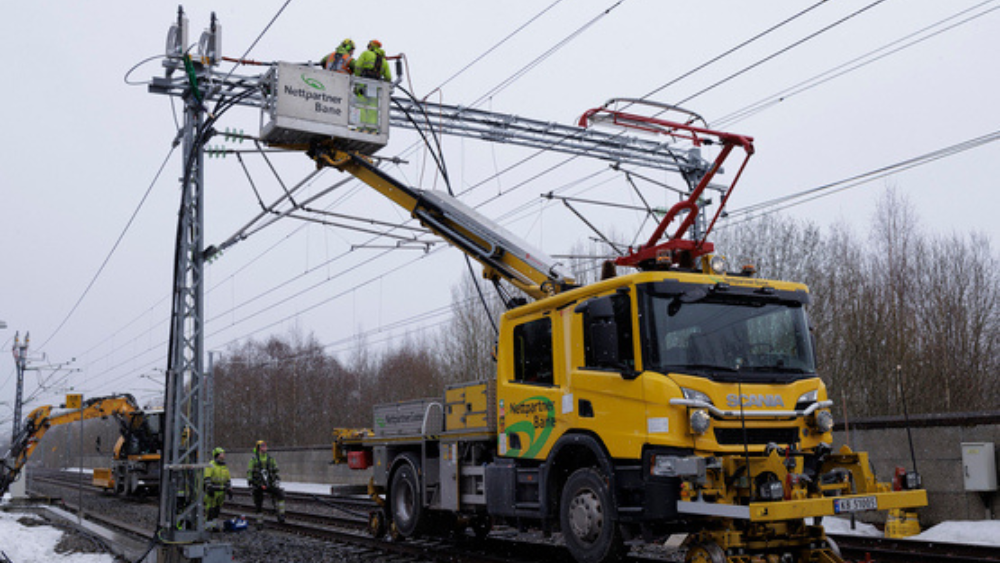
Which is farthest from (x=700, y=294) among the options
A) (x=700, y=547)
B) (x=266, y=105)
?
(x=266, y=105)

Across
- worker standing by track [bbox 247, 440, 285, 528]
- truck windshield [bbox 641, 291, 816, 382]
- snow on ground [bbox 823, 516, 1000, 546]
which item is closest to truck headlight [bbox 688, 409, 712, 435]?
truck windshield [bbox 641, 291, 816, 382]

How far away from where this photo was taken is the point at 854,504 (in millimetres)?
7766

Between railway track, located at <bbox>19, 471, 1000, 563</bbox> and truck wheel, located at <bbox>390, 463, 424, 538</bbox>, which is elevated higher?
truck wheel, located at <bbox>390, 463, 424, 538</bbox>

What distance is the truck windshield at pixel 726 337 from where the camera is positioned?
27.6 feet

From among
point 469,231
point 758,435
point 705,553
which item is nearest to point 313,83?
point 469,231

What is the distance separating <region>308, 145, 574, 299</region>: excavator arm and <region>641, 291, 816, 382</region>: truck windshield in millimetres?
2370

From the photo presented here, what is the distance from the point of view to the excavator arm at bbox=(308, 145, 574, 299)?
11.4 meters

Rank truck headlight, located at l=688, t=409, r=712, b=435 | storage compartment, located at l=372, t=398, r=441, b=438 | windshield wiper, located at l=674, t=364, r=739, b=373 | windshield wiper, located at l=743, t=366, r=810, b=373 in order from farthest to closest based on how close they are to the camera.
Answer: storage compartment, located at l=372, t=398, r=441, b=438 → windshield wiper, located at l=743, t=366, r=810, b=373 → windshield wiper, located at l=674, t=364, r=739, b=373 → truck headlight, located at l=688, t=409, r=712, b=435

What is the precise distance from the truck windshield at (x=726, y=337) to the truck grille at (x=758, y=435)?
20.1 inches

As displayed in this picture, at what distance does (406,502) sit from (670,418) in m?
6.44

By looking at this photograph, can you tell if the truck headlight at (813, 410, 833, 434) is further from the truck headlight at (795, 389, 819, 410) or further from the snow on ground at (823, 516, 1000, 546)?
the snow on ground at (823, 516, 1000, 546)

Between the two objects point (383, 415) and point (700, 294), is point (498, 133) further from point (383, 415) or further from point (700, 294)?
point (700, 294)

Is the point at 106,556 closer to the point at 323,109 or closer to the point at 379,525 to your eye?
the point at 379,525

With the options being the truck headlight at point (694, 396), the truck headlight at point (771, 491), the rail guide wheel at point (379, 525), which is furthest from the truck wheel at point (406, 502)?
the truck headlight at point (771, 491)
